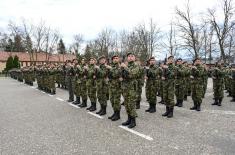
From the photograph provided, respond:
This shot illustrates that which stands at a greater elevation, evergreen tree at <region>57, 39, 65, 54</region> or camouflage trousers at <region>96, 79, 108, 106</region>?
evergreen tree at <region>57, 39, 65, 54</region>

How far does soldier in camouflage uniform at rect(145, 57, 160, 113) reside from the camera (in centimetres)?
1109

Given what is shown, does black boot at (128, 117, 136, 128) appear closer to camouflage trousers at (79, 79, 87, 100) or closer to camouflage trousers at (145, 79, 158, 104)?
camouflage trousers at (145, 79, 158, 104)

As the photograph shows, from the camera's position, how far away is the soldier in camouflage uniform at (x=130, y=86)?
27.7 feet

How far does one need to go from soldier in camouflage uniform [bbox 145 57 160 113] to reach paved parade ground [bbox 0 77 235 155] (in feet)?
0.99

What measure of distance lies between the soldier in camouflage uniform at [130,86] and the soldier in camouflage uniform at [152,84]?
2.58 m

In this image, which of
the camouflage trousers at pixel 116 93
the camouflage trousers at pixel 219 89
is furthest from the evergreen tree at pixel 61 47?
the camouflage trousers at pixel 116 93

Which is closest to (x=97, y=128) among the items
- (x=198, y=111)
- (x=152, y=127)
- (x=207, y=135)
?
(x=152, y=127)

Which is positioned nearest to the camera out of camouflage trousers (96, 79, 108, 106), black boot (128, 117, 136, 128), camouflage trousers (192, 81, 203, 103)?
black boot (128, 117, 136, 128)

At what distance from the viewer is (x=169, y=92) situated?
10000 mm

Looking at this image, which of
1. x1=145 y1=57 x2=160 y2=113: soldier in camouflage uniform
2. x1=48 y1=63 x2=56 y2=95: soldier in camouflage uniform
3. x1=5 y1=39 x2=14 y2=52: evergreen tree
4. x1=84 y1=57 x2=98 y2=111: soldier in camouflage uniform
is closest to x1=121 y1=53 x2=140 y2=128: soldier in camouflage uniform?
x1=145 y1=57 x2=160 y2=113: soldier in camouflage uniform

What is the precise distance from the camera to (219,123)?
8.88m

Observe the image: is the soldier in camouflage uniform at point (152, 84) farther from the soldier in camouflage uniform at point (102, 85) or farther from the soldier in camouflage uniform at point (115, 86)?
the soldier in camouflage uniform at point (115, 86)

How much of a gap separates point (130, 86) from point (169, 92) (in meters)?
1.96

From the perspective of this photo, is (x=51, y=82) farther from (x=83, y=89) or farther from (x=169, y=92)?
(x=169, y=92)
